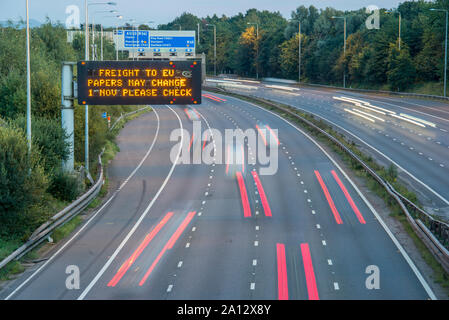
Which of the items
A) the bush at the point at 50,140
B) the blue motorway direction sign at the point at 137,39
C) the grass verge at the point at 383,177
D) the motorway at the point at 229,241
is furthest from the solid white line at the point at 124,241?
the blue motorway direction sign at the point at 137,39

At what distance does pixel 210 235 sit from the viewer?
28.6 meters

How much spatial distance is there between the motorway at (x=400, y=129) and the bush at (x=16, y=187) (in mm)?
19621

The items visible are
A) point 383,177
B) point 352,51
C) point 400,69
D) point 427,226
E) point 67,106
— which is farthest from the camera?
point 352,51

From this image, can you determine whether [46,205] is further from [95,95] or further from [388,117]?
[388,117]

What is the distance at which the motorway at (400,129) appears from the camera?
131 ft

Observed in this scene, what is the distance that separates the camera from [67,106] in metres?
35.7

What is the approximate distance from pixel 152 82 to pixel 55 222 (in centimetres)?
875

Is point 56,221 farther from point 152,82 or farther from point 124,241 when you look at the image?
point 152,82

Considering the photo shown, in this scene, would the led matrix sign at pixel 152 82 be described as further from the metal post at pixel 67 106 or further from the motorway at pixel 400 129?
the motorway at pixel 400 129

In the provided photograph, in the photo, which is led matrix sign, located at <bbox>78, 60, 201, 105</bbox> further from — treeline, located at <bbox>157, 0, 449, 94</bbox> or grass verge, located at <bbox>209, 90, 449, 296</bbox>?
treeline, located at <bbox>157, 0, 449, 94</bbox>

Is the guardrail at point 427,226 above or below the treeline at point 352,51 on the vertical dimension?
below

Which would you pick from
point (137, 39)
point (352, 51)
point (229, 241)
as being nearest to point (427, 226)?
point (229, 241)

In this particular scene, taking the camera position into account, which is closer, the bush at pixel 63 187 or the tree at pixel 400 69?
the bush at pixel 63 187

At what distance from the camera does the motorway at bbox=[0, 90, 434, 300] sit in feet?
70.1
